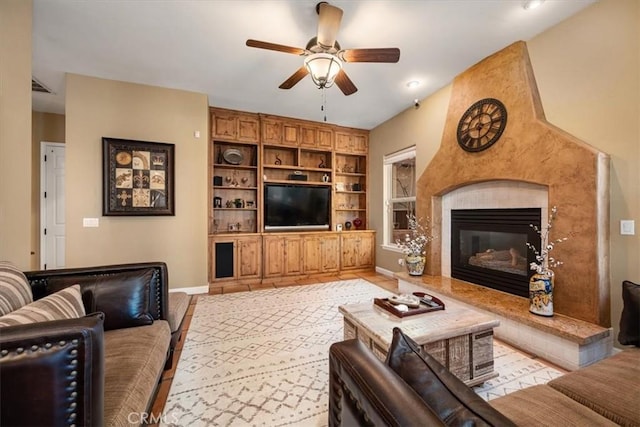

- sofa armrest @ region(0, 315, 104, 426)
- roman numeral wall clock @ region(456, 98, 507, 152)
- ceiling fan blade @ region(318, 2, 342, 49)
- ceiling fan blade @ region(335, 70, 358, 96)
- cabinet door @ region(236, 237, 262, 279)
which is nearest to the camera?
sofa armrest @ region(0, 315, 104, 426)

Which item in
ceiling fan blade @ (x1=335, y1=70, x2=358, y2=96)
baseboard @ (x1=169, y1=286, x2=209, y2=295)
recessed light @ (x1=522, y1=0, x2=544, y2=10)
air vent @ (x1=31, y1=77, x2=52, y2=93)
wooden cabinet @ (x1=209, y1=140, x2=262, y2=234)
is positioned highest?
recessed light @ (x1=522, y1=0, x2=544, y2=10)

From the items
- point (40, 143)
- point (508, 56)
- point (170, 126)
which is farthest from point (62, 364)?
point (40, 143)

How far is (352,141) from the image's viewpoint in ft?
18.6

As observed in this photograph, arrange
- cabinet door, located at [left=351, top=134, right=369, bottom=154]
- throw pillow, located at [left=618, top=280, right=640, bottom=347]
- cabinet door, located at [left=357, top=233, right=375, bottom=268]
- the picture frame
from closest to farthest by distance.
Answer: throw pillow, located at [left=618, top=280, right=640, bottom=347] → the picture frame → cabinet door, located at [left=357, top=233, right=375, bottom=268] → cabinet door, located at [left=351, top=134, right=369, bottom=154]

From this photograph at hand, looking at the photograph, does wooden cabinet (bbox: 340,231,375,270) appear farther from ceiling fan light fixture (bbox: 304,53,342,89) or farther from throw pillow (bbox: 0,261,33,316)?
throw pillow (bbox: 0,261,33,316)

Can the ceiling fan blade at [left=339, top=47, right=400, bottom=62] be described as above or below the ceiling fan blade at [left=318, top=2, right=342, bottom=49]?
below

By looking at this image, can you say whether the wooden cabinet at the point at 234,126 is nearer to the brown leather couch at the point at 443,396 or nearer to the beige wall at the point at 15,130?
the beige wall at the point at 15,130

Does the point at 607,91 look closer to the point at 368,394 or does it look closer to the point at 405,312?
the point at 405,312

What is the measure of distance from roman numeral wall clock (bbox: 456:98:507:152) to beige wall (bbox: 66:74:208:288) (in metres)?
3.71

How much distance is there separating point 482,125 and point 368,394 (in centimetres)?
350

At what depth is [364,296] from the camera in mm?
3885

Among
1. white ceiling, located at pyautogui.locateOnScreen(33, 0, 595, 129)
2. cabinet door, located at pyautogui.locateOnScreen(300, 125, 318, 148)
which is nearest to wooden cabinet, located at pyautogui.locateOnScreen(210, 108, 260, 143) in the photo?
white ceiling, located at pyautogui.locateOnScreen(33, 0, 595, 129)

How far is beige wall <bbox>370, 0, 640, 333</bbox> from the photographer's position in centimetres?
212

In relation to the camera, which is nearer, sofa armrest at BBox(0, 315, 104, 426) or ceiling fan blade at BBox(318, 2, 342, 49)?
sofa armrest at BBox(0, 315, 104, 426)
